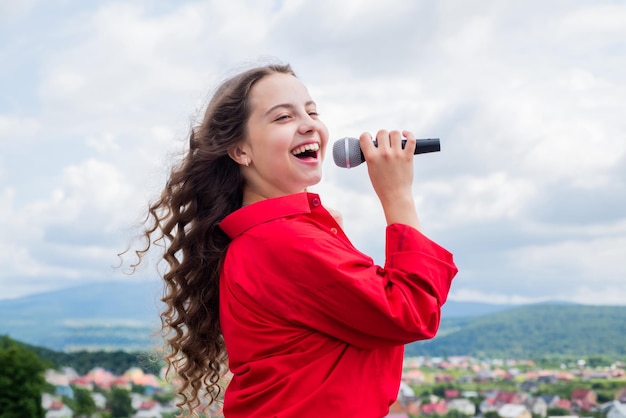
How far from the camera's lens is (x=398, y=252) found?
1844 mm

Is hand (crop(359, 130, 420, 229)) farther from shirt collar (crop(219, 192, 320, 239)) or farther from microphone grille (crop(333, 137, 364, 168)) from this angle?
shirt collar (crop(219, 192, 320, 239))

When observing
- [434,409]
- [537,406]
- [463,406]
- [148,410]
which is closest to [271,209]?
[148,410]

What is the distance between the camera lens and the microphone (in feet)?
6.56

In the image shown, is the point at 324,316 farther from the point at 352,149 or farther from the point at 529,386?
the point at 529,386

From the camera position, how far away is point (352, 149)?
2.00 metres

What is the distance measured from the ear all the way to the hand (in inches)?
12.7

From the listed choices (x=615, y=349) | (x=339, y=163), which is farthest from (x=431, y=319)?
(x=615, y=349)

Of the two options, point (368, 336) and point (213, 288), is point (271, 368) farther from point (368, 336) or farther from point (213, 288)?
point (213, 288)

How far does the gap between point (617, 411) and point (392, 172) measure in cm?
2527

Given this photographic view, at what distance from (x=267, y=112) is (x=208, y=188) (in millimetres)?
280

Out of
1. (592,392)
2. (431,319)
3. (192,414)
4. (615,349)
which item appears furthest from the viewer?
(615,349)

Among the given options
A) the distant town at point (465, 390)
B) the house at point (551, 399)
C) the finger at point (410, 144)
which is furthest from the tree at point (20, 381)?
the finger at point (410, 144)

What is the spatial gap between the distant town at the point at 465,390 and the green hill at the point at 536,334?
1.85 ft

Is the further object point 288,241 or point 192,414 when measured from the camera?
point 192,414
